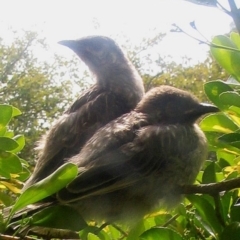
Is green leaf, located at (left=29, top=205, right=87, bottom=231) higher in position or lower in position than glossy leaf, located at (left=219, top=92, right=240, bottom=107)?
lower

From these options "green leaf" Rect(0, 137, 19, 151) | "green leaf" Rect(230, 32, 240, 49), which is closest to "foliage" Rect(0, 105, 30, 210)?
"green leaf" Rect(0, 137, 19, 151)

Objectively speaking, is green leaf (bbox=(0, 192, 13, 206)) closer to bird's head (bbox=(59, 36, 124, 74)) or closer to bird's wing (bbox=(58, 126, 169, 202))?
bird's wing (bbox=(58, 126, 169, 202))

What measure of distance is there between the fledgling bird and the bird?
4.7 inches

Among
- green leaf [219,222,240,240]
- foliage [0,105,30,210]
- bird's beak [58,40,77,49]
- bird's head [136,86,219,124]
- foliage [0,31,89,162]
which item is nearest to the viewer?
green leaf [219,222,240,240]

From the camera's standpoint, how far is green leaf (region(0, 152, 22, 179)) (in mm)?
521

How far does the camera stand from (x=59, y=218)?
0.48 m

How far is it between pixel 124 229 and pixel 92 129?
0.24 m

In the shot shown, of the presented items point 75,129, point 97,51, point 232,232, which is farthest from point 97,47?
point 232,232

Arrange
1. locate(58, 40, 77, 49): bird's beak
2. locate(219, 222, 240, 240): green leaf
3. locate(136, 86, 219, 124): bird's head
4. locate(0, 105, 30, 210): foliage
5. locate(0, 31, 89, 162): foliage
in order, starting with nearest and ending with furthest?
locate(219, 222, 240, 240): green leaf → locate(0, 105, 30, 210): foliage → locate(136, 86, 219, 124): bird's head → locate(58, 40, 77, 49): bird's beak → locate(0, 31, 89, 162): foliage

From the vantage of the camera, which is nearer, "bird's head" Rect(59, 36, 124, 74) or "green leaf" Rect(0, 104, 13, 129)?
"green leaf" Rect(0, 104, 13, 129)

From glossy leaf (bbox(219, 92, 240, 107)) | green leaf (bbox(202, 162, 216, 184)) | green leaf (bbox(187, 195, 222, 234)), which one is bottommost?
green leaf (bbox(187, 195, 222, 234))

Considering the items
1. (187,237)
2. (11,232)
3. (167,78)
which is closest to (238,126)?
(187,237)

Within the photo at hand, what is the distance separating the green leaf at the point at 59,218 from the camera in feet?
1.54

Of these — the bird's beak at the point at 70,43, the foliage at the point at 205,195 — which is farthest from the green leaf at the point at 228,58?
the bird's beak at the point at 70,43
